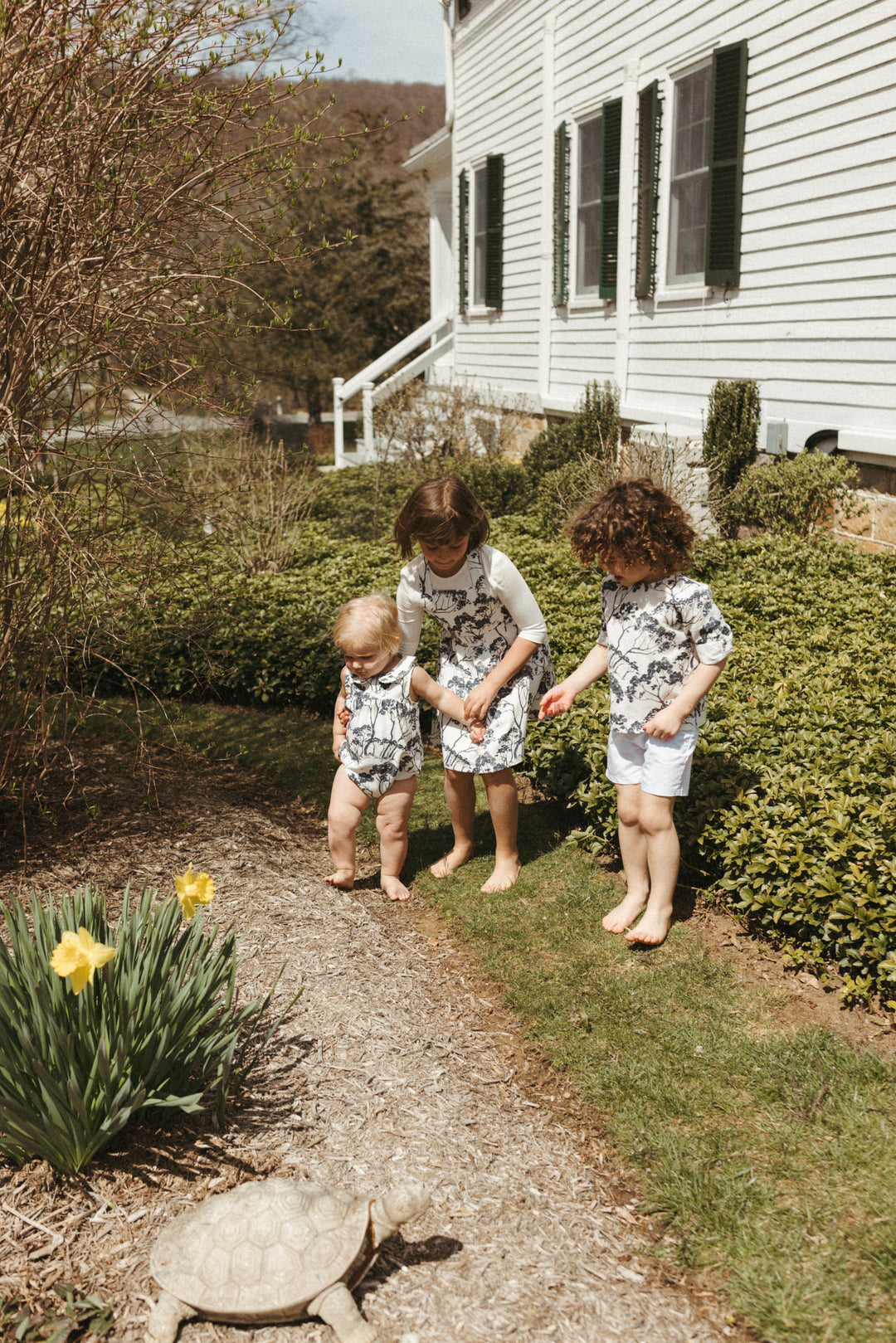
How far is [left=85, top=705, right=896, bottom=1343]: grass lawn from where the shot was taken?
223 centimetres

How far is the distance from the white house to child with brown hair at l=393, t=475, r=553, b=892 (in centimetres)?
384

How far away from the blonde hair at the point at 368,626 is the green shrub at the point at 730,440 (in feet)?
15.6

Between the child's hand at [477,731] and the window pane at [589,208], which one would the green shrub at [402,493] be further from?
the child's hand at [477,731]

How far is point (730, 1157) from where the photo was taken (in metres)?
2.60

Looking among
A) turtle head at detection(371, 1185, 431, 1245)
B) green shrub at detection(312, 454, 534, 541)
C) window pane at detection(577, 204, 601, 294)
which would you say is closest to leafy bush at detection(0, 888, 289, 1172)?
turtle head at detection(371, 1185, 431, 1245)

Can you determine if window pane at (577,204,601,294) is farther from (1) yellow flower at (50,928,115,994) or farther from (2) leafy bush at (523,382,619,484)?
(1) yellow flower at (50,928,115,994)

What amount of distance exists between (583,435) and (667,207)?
7.17 feet

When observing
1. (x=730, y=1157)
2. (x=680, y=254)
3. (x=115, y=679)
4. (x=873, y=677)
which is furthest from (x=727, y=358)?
(x=730, y=1157)

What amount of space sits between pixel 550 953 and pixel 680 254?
764cm

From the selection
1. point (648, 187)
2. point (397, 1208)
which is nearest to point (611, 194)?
point (648, 187)

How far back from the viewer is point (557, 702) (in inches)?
144

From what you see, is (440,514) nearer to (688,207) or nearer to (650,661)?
(650,661)

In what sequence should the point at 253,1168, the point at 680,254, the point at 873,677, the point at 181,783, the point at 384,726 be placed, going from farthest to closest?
the point at 680,254, the point at 181,783, the point at 873,677, the point at 384,726, the point at 253,1168

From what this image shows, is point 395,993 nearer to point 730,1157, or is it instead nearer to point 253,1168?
point 253,1168
